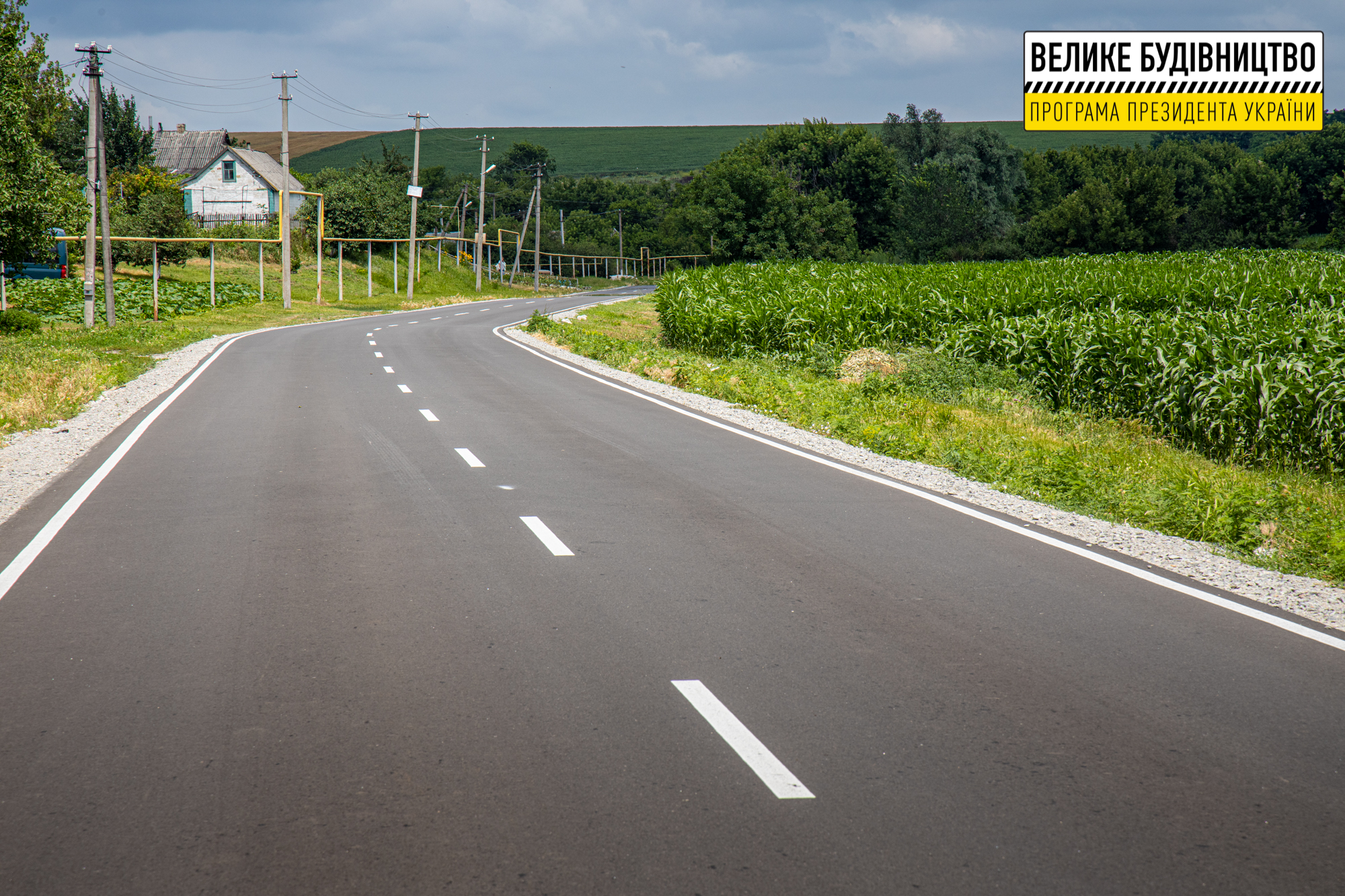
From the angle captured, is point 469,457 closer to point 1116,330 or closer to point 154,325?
point 1116,330

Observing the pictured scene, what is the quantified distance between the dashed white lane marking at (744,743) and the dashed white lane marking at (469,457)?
7.37 metres

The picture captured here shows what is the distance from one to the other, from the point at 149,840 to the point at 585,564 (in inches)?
169

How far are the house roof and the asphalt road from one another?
81.0 meters

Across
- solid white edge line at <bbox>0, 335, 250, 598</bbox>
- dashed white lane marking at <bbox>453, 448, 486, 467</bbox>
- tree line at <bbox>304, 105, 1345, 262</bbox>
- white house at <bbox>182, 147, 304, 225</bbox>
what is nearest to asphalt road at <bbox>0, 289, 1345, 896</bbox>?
solid white edge line at <bbox>0, 335, 250, 598</bbox>

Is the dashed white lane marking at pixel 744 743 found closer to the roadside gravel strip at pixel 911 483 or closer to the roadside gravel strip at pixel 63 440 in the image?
the roadside gravel strip at pixel 911 483

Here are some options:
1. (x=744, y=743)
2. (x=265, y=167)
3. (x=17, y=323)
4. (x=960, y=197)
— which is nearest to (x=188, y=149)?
(x=265, y=167)

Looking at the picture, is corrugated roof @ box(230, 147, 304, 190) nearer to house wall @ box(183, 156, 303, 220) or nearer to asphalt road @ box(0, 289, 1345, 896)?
house wall @ box(183, 156, 303, 220)

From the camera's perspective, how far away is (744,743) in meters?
4.67

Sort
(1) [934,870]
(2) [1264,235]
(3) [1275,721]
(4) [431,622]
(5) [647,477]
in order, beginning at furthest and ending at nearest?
1. (2) [1264,235]
2. (5) [647,477]
3. (4) [431,622]
4. (3) [1275,721]
5. (1) [934,870]

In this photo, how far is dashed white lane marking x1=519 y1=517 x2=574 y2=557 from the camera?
27.2 ft

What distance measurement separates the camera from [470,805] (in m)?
4.09

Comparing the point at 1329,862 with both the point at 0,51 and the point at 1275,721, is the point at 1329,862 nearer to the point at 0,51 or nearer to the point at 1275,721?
the point at 1275,721

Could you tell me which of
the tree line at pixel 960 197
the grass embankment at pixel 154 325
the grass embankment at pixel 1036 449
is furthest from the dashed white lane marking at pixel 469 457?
the tree line at pixel 960 197

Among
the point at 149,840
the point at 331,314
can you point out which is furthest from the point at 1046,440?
the point at 331,314
